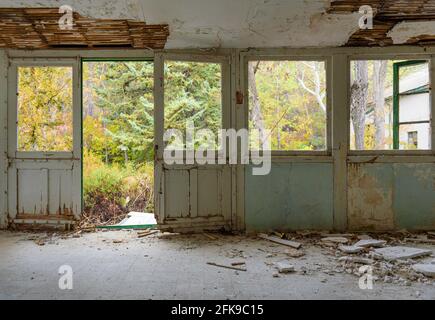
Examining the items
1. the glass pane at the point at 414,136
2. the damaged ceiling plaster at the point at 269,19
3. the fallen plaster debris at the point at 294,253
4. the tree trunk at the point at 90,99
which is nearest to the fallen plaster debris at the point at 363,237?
the fallen plaster debris at the point at 294,253

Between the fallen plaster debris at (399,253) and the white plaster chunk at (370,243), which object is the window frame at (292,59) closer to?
the white plaster chunk at (370,243)

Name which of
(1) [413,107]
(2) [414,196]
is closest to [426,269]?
(2) [414,196]

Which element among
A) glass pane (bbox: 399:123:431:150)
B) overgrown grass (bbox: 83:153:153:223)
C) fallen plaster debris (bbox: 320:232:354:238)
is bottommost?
fallen plaster debris (bbox: 320:232:354:238)

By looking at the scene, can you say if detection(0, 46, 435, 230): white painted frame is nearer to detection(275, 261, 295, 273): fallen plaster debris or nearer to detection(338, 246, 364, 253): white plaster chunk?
detection(338, 246, 364, 253): white plaster chunk

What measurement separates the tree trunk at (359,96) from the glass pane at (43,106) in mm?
4410

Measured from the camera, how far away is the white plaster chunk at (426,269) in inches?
124

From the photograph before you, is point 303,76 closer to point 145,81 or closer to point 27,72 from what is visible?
point 145,81

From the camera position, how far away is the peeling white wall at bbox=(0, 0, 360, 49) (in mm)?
3730

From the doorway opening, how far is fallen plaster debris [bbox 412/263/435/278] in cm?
558

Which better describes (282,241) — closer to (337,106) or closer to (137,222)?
(337,106)

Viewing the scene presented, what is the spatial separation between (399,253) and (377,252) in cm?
22

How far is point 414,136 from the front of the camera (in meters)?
5.03

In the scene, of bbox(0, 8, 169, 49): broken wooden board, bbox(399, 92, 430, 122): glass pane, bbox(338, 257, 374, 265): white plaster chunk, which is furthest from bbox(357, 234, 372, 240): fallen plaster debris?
bbox(0, 8, 169, 49): broken wooden board
